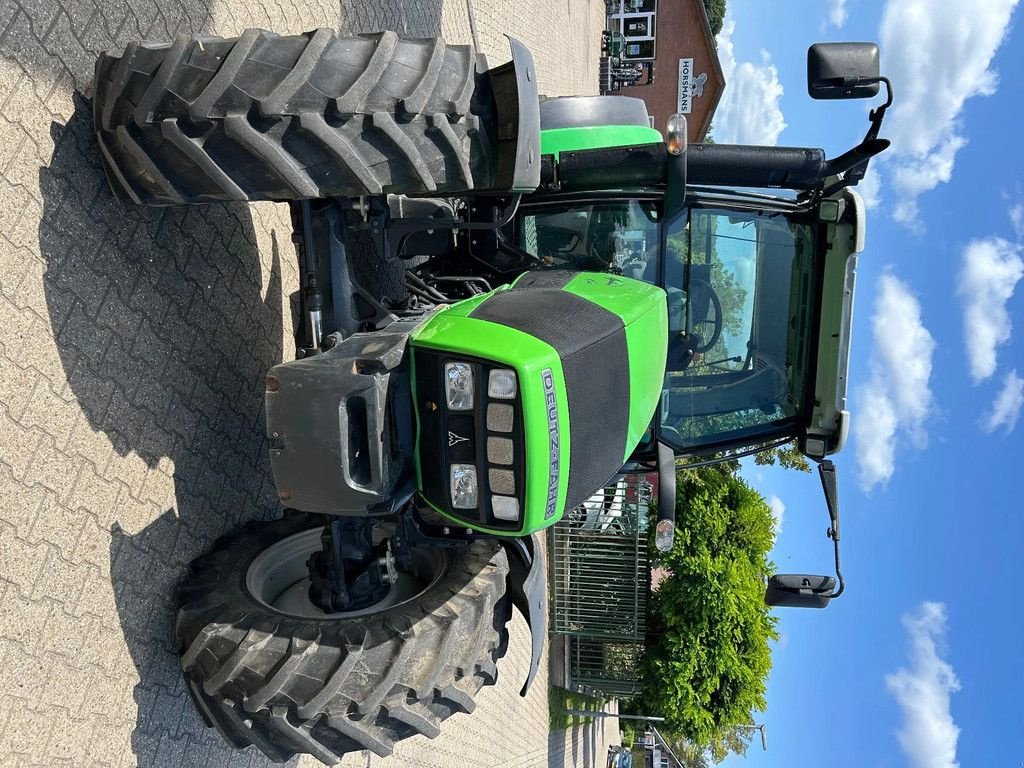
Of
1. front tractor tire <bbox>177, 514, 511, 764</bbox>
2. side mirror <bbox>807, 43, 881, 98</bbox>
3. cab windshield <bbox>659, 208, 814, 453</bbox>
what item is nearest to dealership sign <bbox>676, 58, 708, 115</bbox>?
cab windshield <bbox>659, 208, 814, 453</bbox>

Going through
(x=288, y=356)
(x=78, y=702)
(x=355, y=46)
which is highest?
(x=355, y=46)

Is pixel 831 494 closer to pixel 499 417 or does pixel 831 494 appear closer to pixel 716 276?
pixel 716 276

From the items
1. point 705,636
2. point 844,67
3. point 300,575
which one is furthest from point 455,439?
point 705,636

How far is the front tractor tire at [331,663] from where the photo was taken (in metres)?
2.63

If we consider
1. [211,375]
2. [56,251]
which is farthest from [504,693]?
[56,251]

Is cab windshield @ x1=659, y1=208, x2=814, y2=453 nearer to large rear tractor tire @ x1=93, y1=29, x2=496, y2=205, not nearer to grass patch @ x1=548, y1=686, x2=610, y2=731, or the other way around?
large rear tractor tire @ x1=93, y1=29, x2=496, y2=205

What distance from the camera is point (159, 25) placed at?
2914 millimetres

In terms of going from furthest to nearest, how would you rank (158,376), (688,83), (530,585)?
(688,83), (530,585), (158,376)

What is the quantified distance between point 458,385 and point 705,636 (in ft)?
26.5

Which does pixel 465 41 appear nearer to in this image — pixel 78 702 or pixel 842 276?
pixel 842 276

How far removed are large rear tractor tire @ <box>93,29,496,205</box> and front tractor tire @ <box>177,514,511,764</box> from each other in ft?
5.11

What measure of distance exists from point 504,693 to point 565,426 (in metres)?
6.15

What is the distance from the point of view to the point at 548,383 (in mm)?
2246

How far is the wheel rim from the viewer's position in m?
3.35
